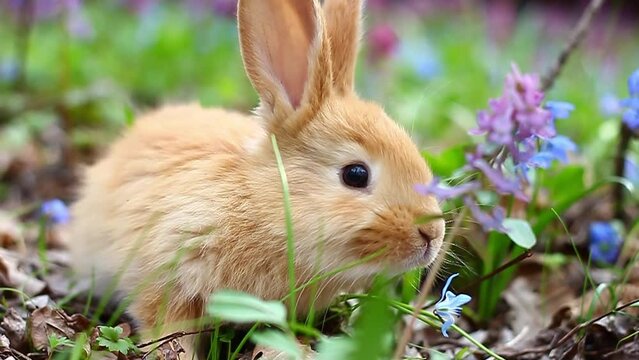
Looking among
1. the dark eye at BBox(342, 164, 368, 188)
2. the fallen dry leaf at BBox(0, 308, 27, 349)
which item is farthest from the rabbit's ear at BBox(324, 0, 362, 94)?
the fallen dry leaf at BBox(0, 308, 27, 349)

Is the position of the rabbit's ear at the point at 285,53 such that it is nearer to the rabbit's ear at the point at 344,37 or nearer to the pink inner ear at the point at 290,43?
the pink inner ear at the point at 290,43

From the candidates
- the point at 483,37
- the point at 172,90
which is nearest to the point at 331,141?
the point at 172,90

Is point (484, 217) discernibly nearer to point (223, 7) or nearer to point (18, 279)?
point (18, 279)

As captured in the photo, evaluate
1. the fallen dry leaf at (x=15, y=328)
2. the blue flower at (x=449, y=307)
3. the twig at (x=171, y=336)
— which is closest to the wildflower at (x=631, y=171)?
the blue flower at (x=449, y=307)

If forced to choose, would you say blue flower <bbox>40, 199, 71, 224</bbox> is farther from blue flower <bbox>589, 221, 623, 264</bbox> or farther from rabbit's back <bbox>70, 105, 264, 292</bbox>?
blue flower <bbox>589, 221, 623, 264</bbox>

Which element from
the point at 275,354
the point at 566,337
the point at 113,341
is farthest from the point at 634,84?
the point at 113,341

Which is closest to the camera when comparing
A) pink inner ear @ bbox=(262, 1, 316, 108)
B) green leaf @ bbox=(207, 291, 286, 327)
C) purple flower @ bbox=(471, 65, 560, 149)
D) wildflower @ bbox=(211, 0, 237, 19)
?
green leaf @ bbox=(207, 291, 286, 327)
